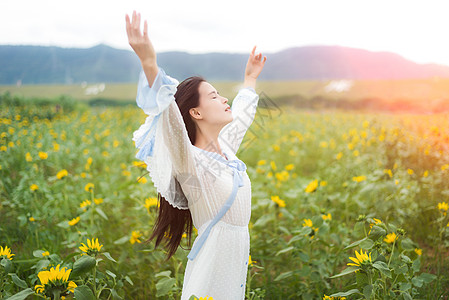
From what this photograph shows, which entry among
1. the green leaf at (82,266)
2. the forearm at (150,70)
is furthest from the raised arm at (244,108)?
the green leaf at (82,266)

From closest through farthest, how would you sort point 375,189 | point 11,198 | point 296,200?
1. point 375,189
2. point 11,198
3. point 296,200

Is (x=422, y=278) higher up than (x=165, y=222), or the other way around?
(x=165, y=222)

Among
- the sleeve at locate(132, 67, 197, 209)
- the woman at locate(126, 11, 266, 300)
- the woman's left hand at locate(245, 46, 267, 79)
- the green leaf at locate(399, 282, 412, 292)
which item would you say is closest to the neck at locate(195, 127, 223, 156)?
the woman at locate(126, 11, 266, 300)

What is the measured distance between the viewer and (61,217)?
2582 millimetres

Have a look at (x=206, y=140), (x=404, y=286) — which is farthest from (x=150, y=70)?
(x=404, y=286)

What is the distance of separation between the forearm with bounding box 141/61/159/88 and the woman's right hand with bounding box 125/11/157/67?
0.01 metres

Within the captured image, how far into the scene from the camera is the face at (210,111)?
1411mm

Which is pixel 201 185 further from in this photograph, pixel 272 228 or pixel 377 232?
pixel 272 228

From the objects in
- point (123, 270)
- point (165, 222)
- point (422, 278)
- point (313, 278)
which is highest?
point (165, 222)

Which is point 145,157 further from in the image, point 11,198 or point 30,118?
point 30,118

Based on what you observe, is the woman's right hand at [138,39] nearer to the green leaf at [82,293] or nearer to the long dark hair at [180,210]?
the long dark hair at [180,210]

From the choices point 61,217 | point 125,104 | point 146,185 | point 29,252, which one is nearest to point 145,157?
point 146,185

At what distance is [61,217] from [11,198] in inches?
23.8

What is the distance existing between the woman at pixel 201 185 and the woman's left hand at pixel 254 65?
43 centimetres
